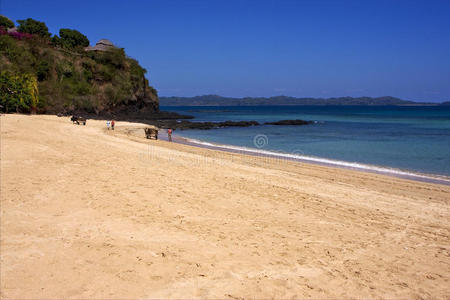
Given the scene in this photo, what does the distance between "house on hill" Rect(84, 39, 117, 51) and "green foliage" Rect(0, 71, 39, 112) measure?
934 inches

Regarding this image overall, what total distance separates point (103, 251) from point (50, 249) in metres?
0.77

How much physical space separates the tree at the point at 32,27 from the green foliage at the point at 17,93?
69.4ft

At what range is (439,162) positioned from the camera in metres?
18.1

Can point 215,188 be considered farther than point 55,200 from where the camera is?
Yes

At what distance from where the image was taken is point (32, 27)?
4978 centimetres

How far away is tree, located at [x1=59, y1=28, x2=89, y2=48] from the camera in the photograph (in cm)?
5338

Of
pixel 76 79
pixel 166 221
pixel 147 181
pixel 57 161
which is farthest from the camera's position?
pixel 76 79

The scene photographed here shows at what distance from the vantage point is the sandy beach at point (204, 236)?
13.7ft

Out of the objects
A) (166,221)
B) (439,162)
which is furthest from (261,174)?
(439,162)

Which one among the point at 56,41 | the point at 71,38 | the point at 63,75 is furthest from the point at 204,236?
the point at 71,38

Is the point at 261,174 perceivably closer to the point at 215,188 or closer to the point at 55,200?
the point at 215,188

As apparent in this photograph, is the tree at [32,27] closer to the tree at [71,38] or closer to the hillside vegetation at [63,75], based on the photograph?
the hillside vegetation at [63,75]

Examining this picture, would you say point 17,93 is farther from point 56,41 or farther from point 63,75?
point 56,41

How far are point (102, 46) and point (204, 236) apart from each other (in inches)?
2332
